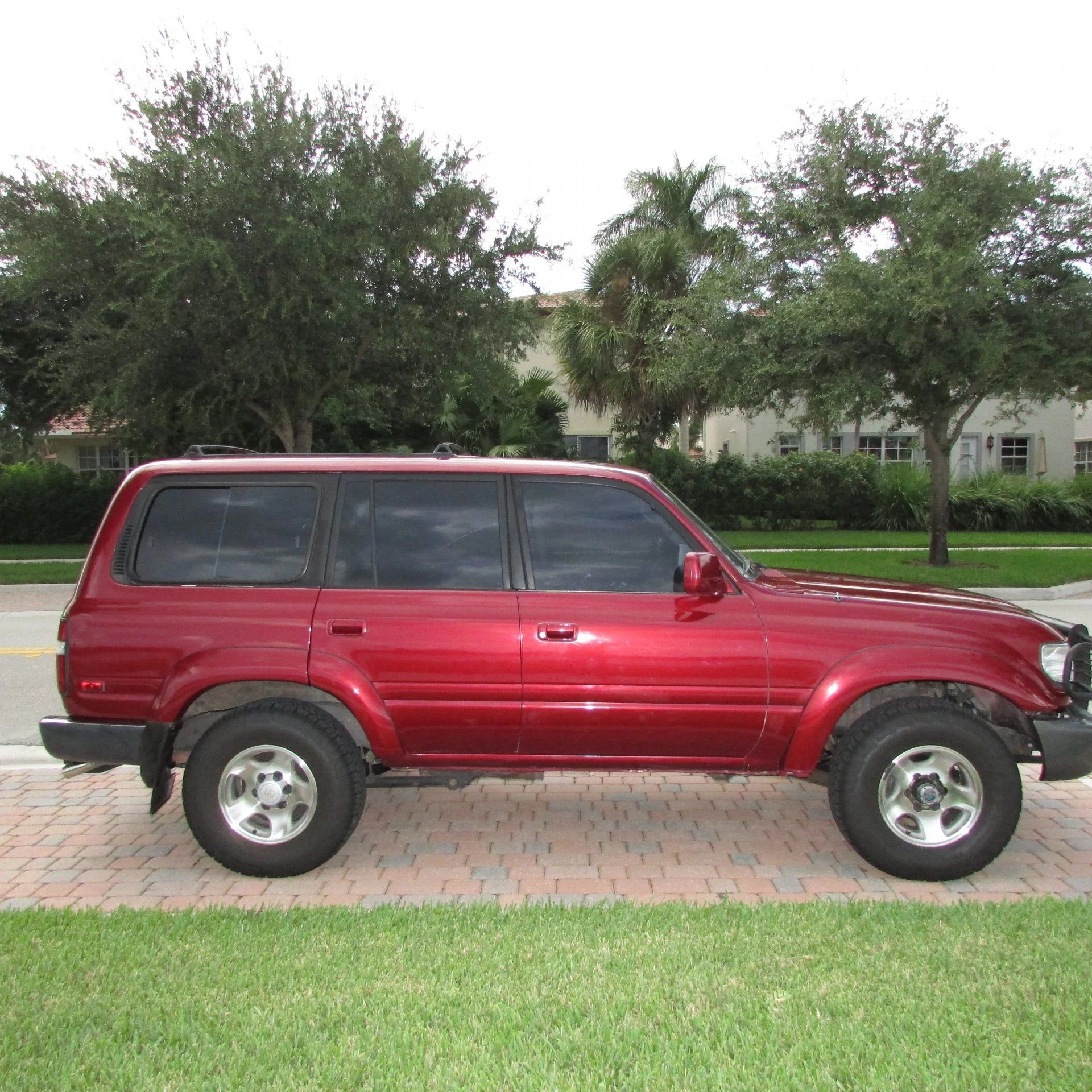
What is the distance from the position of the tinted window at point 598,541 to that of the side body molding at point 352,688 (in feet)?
2.90

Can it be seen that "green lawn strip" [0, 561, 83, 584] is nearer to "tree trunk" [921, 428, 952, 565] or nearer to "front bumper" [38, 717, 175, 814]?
"front bumper" [38, 717, 175, 814]

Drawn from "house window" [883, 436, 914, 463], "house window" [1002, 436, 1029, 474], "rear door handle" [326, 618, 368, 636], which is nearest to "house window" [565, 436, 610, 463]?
"house window" [883, 436, 914, 463]

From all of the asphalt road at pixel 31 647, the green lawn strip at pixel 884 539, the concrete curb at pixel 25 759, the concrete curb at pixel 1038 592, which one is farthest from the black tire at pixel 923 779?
the green lawn strip at pixel 884 539

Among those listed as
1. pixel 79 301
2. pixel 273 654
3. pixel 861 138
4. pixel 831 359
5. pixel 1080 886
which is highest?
pixel 861 138

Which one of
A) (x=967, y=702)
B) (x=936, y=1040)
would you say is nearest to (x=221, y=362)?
(x=967, y=702)

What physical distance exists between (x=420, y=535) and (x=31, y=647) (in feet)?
27.0

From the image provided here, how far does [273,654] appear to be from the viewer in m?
4.70

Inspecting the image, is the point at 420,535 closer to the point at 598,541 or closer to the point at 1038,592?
the point at 598,541

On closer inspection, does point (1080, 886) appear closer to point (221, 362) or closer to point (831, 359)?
point (831, 359)

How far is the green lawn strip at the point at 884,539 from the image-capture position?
22688 mm

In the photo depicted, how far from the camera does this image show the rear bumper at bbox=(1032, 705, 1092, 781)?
4625 millimetres

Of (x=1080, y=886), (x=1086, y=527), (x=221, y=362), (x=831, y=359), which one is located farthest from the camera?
(x=1086, y=527)

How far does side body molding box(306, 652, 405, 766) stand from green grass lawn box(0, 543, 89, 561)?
18.4 m

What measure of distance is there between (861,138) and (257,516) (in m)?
14.0
